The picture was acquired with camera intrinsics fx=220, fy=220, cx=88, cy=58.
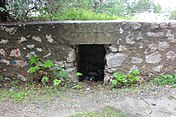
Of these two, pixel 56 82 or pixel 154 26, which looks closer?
pixel 56 82

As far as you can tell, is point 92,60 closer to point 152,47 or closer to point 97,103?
point 152,47

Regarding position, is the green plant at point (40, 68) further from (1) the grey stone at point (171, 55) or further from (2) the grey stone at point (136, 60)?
(1) the grey stone at point (171, 55)

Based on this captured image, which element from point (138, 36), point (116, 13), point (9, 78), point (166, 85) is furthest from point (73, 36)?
point (116, 13)

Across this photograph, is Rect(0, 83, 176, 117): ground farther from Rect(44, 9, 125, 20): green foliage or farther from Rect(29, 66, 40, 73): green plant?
Rect(44, 9, 125, 20): green foliage

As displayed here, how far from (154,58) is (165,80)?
1.23 ft

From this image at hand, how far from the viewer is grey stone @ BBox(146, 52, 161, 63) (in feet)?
11.0

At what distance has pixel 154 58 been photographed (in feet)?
11.0

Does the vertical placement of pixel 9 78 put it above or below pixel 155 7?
below

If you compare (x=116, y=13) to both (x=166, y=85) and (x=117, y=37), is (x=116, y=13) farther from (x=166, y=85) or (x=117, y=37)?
(x=166, y=85)

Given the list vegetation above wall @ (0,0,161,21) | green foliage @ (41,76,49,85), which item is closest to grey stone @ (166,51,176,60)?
vegetation above wall @ (0,0,161,21)

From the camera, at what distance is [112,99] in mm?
2910

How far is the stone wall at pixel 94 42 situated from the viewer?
10.6 ft

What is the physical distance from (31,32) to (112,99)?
4.99ft

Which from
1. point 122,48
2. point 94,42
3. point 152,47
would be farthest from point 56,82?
point 152,47
